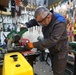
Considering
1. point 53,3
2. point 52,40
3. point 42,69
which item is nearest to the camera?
point 52,40

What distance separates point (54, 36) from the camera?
1.58 m

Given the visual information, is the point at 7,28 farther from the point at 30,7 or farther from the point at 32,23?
the point at 32,23

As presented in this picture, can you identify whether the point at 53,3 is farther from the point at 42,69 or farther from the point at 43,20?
the point at 43,20

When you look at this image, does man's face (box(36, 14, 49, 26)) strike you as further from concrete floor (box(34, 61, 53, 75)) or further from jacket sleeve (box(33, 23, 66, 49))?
concrete floor (box(34, 61, 53, 75))

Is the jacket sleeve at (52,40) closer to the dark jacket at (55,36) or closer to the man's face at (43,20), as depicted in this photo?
the dark jacket at (55,36)

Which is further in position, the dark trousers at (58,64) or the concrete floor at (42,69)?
the concrete floor at (42,69)

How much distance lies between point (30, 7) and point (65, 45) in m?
2.07

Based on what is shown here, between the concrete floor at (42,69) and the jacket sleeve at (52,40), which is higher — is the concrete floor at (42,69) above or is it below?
below

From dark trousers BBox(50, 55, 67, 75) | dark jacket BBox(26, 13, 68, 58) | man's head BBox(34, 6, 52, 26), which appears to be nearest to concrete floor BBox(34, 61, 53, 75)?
dark trousers BBox(50, 55, 67, 75)

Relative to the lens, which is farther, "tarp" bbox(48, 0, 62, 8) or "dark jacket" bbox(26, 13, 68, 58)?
"tarp" bbox(48, 0, 62, 8)

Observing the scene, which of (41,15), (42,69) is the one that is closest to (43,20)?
(41,15)

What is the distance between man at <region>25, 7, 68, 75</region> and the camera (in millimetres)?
1574

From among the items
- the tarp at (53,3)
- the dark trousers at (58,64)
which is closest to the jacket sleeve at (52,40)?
the dark trousers at (58,64)

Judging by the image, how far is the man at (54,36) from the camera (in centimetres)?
157
